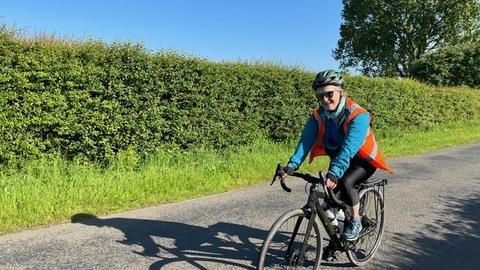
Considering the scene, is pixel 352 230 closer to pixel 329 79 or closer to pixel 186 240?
pixel 329 79

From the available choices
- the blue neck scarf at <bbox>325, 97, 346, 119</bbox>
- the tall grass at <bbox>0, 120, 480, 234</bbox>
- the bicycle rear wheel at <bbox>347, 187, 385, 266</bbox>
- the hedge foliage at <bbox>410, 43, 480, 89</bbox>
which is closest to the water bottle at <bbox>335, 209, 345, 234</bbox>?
the bicycle rear wheel at <bbox>347, 187, 385, 266</bbox>

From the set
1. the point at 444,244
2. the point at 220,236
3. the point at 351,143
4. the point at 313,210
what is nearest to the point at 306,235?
the point at 313,210

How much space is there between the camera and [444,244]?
4570 mm

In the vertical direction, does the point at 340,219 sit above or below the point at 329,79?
below

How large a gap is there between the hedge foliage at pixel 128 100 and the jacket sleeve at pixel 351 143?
5279mm

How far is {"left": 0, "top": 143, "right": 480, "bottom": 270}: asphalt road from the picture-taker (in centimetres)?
398

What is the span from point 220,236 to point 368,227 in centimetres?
179

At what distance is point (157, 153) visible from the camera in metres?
8.07

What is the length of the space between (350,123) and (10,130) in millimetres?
5698

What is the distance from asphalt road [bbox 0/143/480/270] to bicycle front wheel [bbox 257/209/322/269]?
50 cm

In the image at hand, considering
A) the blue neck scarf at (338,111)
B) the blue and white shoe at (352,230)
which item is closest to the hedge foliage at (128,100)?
the blue neck scarf at (338,111)

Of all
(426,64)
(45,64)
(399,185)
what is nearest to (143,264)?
(45,64)

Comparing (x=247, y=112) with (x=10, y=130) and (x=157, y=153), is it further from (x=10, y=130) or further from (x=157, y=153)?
(x=10, y=130)

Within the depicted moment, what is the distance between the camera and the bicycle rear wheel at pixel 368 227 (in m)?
4.05
